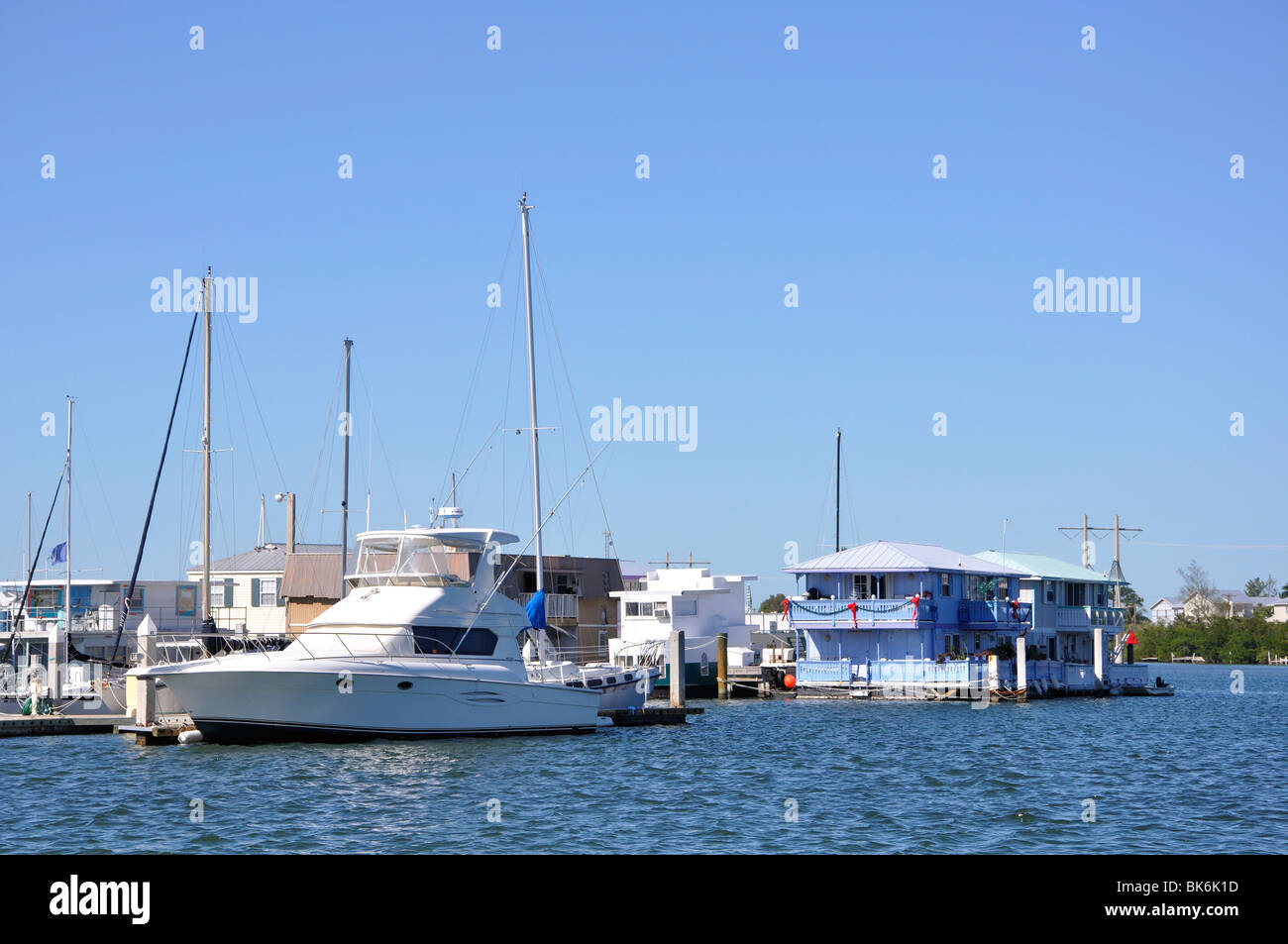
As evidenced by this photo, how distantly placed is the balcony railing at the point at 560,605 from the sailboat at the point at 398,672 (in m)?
23.2

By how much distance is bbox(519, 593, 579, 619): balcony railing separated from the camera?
215ft

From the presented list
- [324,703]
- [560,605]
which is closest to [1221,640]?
[560,605]

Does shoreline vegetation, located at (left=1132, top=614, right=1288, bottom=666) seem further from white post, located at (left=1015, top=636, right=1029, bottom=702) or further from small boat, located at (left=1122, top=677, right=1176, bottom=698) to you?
white post, located at (left=1015, top=636, right=1029, bottom=702)

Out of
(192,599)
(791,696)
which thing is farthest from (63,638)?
(791,696)

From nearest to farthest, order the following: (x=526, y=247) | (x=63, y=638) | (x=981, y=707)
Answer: (x=526, y=247)
(x=63, y=638)
(x=981, y=707)

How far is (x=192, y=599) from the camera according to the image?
66.1m

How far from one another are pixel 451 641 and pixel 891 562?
33.3 metres

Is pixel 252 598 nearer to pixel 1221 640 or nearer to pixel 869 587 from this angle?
pixel 869 587

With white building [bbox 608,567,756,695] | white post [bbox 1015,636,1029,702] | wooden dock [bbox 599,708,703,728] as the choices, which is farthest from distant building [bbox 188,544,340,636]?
white post [bbox 1015,636,1029,702]

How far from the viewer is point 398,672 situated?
35.5 metres

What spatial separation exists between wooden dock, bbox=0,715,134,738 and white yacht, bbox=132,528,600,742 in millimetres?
6253

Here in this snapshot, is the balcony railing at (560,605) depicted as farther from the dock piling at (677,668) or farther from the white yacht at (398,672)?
the white yacht at (398,672)
